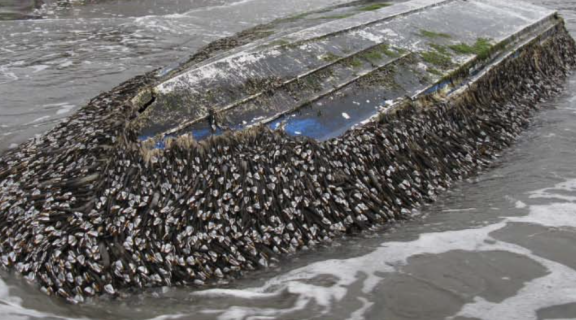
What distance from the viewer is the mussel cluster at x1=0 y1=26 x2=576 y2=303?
2887 millimetres

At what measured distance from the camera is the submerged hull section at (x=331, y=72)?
3.58 metres

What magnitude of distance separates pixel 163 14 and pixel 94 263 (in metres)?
8.79

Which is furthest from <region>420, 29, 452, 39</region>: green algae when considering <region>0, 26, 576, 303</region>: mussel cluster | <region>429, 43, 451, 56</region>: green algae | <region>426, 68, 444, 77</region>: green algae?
<region>0, 26, 576, 303</region>: mussel cluster

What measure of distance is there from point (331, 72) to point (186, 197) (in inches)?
63.9

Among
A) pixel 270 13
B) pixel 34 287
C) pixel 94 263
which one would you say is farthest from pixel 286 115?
pixel 270 13

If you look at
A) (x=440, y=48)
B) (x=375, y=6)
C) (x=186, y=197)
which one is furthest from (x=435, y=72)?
(x=186, y=197)

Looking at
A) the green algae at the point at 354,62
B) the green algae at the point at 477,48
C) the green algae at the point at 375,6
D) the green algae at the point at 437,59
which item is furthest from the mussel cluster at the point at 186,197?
the green algae at the point at 375,6

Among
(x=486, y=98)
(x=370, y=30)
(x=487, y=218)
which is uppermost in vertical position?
(x=370, y=30)

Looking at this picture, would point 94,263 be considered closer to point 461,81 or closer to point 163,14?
point 461,81

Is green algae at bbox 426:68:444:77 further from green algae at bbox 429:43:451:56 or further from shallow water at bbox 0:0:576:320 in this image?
shallow water at bbox 0:0:576:320

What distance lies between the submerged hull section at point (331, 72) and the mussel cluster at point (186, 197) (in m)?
0.14

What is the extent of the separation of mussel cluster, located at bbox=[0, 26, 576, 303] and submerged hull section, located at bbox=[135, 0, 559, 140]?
5.5 inches

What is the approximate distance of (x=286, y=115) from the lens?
3.72 metres

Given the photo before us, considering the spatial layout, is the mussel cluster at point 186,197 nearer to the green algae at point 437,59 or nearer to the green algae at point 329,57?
the green algae at point 329,57
